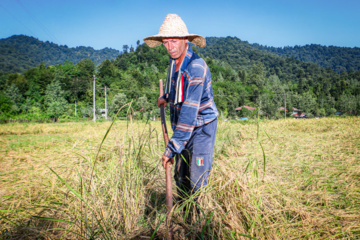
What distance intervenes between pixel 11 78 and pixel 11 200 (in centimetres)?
6024

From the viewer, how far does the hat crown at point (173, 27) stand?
5.41 ft

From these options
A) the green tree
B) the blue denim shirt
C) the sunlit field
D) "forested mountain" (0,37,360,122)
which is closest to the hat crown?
the blue denim shirt

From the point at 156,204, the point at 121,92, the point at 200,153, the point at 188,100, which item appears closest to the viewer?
the point at 188,100

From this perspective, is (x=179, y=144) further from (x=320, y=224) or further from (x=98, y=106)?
(x=98, y=106)

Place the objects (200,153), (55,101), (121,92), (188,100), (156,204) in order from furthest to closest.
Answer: (121,92), (55,101), (156,204), (200,153), (188,100)

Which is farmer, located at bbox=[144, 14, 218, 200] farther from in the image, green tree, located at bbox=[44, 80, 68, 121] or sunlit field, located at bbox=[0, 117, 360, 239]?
green tree, located at bbox=[44, 80, 68, 121]

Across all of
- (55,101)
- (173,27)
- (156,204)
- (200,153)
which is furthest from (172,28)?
(55,101)

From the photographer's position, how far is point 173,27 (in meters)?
1.66

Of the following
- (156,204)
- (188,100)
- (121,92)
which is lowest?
(156,204)

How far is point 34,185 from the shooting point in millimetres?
2232

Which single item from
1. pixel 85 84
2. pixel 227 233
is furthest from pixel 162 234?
pixel 85 84

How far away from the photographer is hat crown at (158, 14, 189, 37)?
5.41 ft

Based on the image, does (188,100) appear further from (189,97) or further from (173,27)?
(173,27)

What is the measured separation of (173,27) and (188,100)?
54cm
